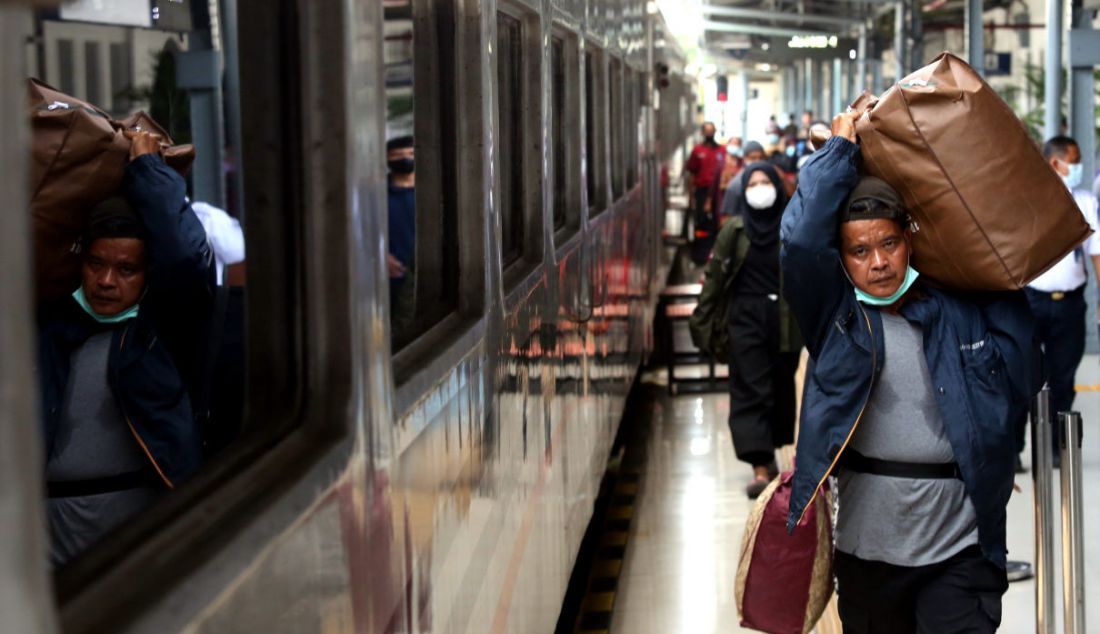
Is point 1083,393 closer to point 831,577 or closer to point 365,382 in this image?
point 831,577

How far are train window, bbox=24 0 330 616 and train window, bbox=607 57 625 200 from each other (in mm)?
4651

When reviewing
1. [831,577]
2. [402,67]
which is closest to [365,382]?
[402,67]

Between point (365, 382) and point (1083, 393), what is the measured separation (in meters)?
10.1

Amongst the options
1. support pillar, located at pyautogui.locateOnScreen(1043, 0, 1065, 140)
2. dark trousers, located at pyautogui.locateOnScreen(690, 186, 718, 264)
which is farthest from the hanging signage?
support pillar, located at pyautogui.locateOnScreen(1043, 0, 1065, 140)

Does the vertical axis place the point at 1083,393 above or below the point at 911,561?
below

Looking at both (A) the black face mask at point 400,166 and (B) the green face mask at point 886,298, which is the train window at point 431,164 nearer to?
(A) the black face mask at point 400,166

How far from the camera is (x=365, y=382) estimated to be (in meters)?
2.01

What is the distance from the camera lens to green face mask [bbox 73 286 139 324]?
9.29 feet

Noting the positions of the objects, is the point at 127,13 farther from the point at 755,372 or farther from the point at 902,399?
the point at 755,372

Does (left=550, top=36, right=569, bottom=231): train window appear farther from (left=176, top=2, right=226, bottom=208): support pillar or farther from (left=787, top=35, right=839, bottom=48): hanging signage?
(left=787, top=35, right=839, bottom=48): hanging signage

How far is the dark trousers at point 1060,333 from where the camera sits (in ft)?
26.6

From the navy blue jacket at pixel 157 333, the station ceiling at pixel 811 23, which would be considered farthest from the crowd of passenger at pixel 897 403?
the station ceiling at pixel 811 23

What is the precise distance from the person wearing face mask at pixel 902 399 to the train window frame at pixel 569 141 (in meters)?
1.54

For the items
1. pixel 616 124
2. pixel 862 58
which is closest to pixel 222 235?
pixel 616 124
